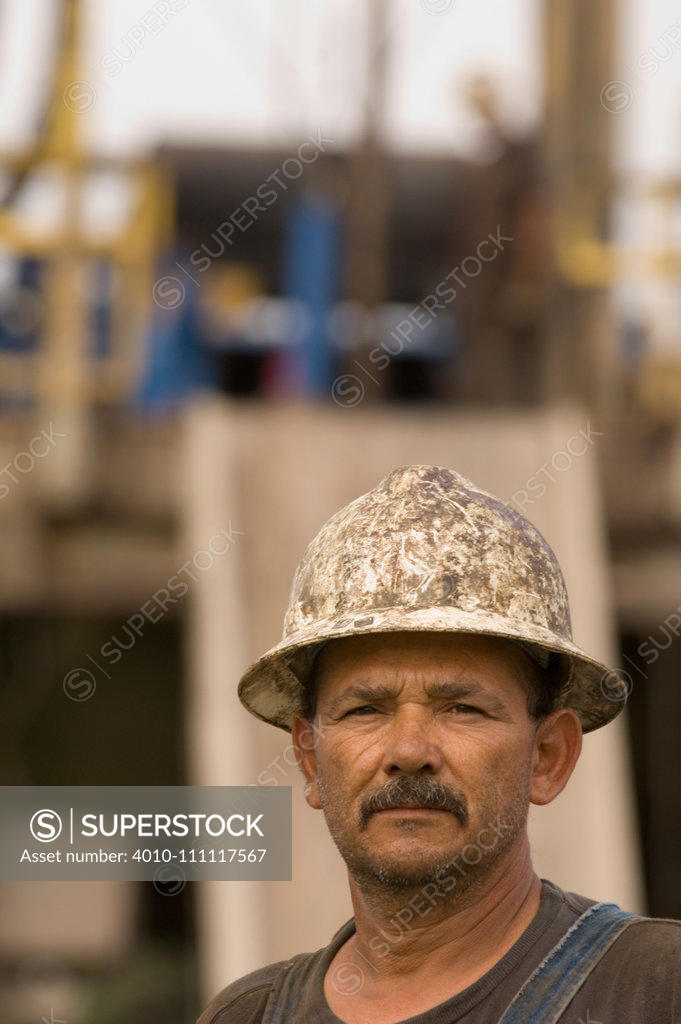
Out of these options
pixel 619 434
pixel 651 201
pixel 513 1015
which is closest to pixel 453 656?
pixel 513 1015

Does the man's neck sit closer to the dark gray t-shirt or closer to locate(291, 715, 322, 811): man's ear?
the dark gray t-shirt

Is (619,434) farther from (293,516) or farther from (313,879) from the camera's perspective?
(313,879)

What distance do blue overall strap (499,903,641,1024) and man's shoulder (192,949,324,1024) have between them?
49 cm

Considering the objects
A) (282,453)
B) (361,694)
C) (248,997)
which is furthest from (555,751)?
(282,453)

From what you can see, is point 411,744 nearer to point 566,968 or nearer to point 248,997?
point 566,968

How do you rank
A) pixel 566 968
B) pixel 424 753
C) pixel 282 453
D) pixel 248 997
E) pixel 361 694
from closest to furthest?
pixel 566 968
pixel 424 753
pixel 361 694
pixel 248 997
pixel 282 453

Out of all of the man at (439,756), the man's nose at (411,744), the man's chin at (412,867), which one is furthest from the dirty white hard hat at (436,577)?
the man's chin at (412,867)

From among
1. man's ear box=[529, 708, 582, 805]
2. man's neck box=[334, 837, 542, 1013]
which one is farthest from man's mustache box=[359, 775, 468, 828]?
man's ear box=[529, 708, 582, 805]

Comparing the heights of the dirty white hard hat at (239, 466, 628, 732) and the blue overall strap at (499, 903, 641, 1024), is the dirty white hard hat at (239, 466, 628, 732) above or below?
above

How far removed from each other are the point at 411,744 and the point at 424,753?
0.08ft

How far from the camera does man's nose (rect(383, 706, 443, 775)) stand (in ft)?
7.68

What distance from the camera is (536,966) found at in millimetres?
2291

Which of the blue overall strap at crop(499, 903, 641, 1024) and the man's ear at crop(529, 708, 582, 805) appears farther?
the man's ear at crop(529, 708, 582, 805)

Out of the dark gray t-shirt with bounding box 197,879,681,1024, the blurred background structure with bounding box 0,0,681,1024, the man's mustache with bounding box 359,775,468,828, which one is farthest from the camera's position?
the blurred background structure with bounding box 0,0,681,1024
